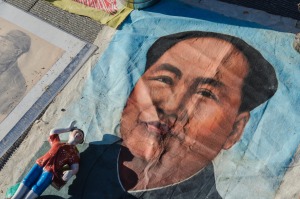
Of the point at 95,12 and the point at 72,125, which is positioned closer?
the point at 72,125

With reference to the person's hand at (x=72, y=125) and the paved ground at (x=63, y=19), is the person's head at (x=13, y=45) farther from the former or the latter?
the person's hand at (x=72, y=125)

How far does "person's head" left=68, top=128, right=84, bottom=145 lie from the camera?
1984 mm

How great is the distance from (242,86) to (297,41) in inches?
14.4

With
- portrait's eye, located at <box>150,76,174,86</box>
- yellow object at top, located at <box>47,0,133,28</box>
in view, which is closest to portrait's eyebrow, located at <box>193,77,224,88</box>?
portrait's eye, located at <box>150,76,174,86</box>

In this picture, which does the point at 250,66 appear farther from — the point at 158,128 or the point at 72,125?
the point at 72,125

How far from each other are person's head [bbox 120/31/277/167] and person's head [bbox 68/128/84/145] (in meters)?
0.21

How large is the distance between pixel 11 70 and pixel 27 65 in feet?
0.31

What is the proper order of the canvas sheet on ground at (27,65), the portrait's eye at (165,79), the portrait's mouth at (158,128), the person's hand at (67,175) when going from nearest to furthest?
the person's hand at (67,175) < the portrait's mouth at (158,128) < the portrait's eye at (165,79) < the canvas sheet on ground at (27,65)

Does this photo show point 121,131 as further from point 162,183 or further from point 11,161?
point 11,161

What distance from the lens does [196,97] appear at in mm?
2105

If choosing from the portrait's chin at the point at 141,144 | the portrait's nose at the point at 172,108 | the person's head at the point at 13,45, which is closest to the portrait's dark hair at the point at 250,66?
the portrait's nose at the point at 172,108

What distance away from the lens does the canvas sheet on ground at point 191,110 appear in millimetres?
1939

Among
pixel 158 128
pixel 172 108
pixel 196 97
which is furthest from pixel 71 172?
pixel 196 97

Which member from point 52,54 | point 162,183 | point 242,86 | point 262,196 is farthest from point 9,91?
point 262,196
